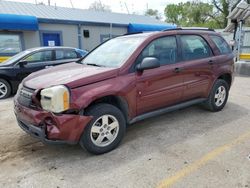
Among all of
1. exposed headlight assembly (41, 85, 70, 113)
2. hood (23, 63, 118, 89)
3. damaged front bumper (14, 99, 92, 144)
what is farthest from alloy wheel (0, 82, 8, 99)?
exposed headlight assembly (41, 85, 70, 113)

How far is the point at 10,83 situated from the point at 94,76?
4.78m

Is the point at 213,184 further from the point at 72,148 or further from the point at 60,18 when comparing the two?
the point at 60,18

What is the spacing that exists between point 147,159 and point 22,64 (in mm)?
5365

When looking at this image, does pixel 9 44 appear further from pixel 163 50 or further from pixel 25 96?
pixel 163 50

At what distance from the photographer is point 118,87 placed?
3430mm

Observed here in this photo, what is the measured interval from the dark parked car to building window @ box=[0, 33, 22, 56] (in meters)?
6.09

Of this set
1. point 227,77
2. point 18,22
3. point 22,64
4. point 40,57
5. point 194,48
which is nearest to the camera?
point 194,48

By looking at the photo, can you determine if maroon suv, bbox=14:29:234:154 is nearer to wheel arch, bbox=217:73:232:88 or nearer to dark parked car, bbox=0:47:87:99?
wheel arch, bbox=217:73:232:88

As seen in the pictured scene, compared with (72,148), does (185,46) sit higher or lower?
higher

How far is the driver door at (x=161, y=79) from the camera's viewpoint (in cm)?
378

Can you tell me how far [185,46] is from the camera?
443 cm

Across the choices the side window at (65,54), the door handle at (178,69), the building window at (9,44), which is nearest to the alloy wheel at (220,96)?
the door handle at (178,69)

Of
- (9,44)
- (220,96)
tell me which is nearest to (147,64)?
(220,96)

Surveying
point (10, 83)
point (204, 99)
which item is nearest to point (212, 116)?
point (204, 99)
